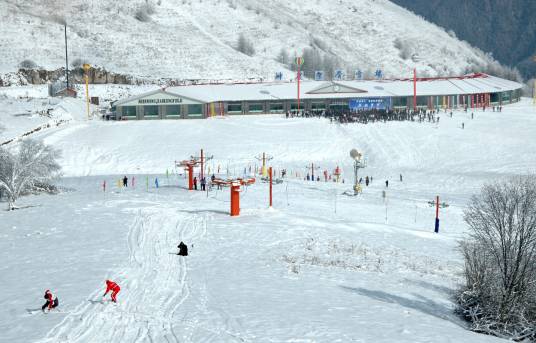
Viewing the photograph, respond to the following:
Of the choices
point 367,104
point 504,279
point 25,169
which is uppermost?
point 367,104

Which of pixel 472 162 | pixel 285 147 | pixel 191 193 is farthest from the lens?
pixel 285 147

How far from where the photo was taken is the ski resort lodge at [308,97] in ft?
256

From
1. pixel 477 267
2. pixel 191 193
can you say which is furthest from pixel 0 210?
pixel 477 267

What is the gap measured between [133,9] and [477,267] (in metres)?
118

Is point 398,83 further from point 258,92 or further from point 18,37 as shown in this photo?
point 18,37

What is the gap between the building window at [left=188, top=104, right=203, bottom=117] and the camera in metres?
79.1

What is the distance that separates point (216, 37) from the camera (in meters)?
133

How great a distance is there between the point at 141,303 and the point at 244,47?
112 meters

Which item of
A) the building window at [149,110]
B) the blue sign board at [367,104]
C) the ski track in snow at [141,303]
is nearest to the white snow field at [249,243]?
the ski track in snow at [141,303]

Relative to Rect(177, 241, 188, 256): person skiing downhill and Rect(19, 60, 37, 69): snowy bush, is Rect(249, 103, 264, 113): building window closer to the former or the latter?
Rect(19, 60, 37, 69): snowy bush

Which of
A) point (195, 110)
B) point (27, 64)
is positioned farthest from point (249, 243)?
point (27, 64)

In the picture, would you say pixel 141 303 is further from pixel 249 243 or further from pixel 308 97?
pixel 308 97

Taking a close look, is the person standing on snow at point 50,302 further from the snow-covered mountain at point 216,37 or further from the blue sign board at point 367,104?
the snow-covered mountain at point 216,37

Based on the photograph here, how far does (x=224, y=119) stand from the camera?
79.7m
